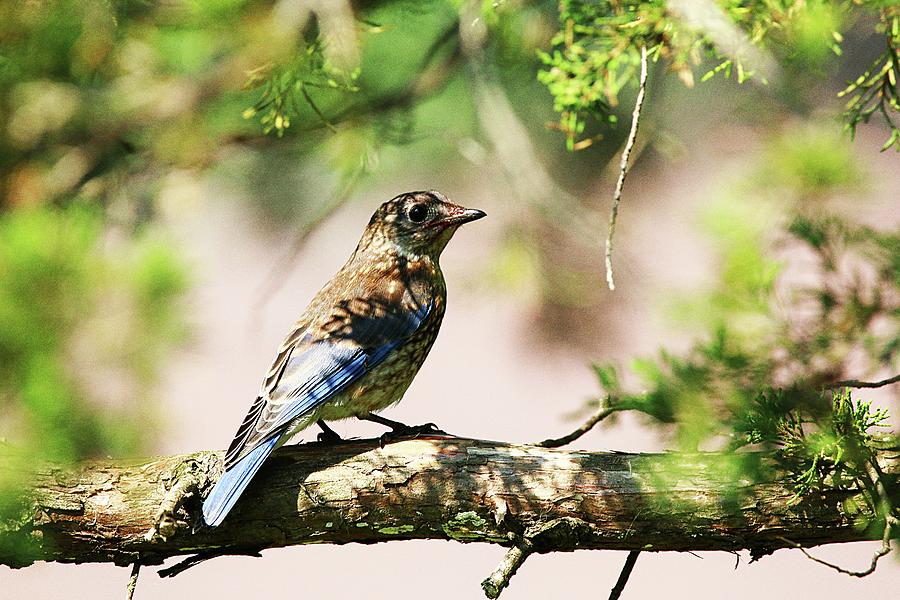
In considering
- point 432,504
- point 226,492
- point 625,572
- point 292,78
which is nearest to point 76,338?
point 226,492

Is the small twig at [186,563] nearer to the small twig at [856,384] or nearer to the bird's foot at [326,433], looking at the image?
the bird's foot at [326,433]

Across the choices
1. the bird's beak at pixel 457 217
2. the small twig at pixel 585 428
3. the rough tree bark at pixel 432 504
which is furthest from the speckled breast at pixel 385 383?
the small twig at pixel 585 428

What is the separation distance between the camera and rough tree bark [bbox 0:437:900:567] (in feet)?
8.66

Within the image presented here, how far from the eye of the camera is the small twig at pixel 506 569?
244 centimetres

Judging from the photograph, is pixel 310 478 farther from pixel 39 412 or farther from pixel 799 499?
pixel 799 499

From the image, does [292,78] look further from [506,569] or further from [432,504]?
[506,569]

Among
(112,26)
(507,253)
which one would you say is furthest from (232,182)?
(112,26)

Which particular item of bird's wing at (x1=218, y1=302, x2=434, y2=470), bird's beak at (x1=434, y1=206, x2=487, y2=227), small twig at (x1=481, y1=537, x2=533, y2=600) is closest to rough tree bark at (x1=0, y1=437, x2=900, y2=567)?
small twig at (x1=481, y1=537, x2=533, y2=600)

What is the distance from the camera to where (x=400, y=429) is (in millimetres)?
3355

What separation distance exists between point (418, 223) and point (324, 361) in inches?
30.3

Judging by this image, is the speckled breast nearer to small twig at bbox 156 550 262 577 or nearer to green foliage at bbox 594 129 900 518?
small twig at bbox 156 550 262 577

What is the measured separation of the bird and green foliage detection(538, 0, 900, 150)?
101cm

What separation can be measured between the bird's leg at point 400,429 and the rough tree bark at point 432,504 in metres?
0.14

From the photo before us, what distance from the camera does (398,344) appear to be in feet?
12.2
